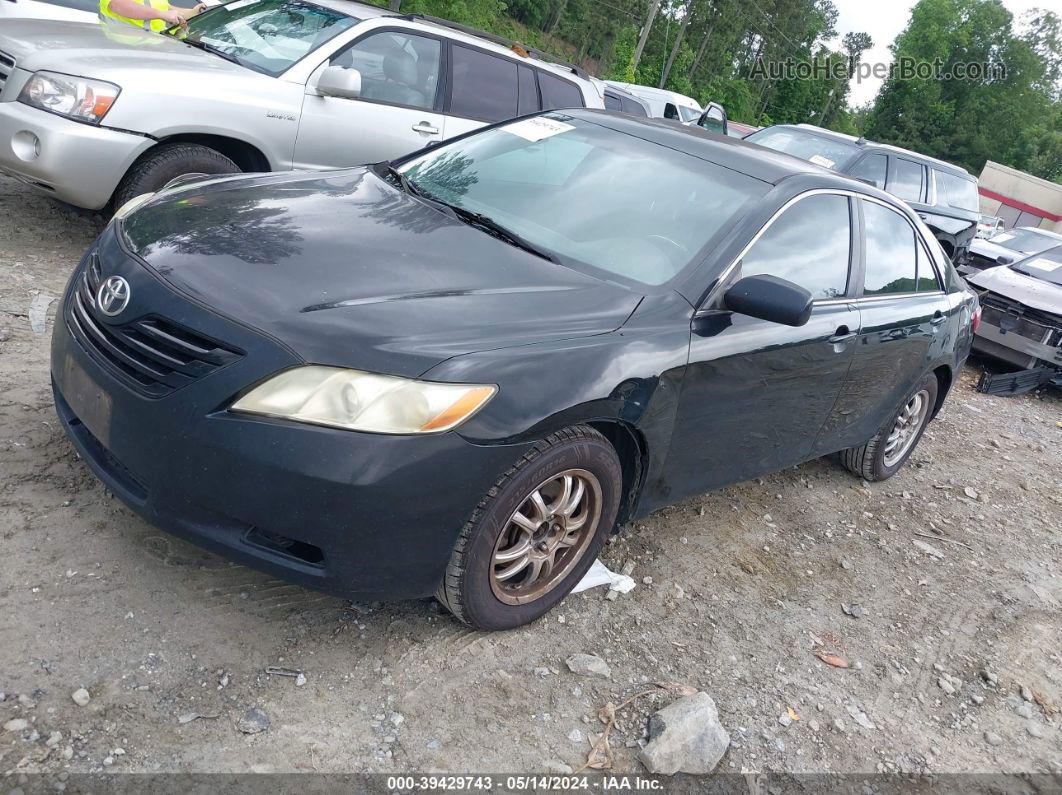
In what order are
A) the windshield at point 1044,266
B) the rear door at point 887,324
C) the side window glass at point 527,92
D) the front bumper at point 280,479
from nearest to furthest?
the front bumper at point 280,479, the rear door at point 887,324, the side window glass at point 527,92, the windshield at point 1044,266

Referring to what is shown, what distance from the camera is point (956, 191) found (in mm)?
12117

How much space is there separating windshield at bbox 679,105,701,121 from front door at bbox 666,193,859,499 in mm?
15862

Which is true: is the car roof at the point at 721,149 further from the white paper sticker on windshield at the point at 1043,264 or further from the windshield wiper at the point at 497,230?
the white paper sticker on windshield at the point at 1043,264

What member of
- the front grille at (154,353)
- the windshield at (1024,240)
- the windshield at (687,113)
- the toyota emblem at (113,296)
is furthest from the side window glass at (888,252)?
the windshield at (687,113)

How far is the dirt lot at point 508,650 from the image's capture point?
7.91 ft

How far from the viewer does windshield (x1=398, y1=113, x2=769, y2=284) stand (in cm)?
331

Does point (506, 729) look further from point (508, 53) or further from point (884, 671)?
point (508, 53)

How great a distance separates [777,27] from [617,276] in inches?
2958

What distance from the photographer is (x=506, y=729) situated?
8.68 feet

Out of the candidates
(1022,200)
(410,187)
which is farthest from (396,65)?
(1022,200)

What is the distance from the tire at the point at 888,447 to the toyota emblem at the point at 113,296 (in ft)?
12.6

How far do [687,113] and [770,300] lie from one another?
1793 cm

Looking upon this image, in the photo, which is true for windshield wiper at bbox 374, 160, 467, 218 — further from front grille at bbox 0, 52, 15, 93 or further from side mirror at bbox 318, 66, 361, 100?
front grille at bbox 0, 52, 15, 93

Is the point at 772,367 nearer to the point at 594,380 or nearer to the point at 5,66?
the point at 594,380
